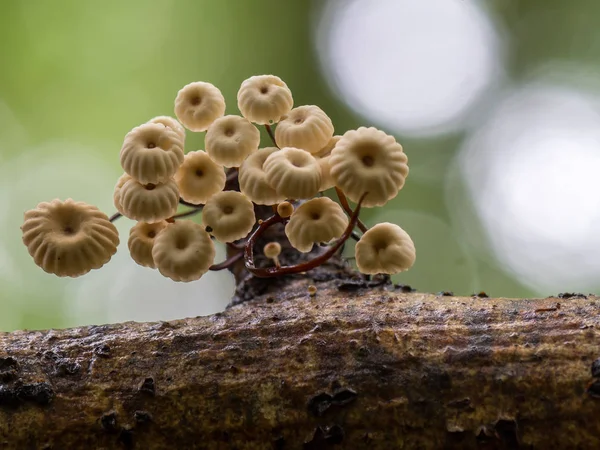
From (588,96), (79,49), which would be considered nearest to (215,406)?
(79,49)

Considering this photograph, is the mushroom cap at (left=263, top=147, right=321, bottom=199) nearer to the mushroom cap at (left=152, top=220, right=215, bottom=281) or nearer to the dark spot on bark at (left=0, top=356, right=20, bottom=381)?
the mushroom cap at (left=152, top=220, right=215, bottom=281)

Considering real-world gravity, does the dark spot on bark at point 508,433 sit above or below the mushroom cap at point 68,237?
below

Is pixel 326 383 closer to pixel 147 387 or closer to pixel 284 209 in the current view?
pixel 147 387

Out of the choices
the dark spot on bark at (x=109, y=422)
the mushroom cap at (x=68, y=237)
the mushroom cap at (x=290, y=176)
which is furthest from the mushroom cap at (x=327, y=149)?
the dark spot on bark at (x=109, y=422)

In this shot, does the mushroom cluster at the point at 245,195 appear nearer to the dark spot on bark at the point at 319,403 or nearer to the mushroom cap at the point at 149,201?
the mushroom cap at the point at 149,201

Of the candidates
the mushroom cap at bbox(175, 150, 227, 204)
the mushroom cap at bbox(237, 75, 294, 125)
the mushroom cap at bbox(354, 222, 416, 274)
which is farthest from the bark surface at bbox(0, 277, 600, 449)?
the mushroom cap at bbox(237, 75, 294, 125)

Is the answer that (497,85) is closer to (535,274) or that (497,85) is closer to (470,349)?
(535,274)
